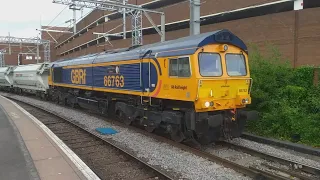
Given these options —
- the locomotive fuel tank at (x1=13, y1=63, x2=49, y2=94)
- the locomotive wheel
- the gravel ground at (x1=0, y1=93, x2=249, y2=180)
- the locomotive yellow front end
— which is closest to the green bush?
the locomotive yellow front end

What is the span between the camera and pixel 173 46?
9.26 metres

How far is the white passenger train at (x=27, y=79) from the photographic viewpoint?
2553 centimetres

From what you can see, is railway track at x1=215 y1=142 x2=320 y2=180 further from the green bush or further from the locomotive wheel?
the locomotive wheel

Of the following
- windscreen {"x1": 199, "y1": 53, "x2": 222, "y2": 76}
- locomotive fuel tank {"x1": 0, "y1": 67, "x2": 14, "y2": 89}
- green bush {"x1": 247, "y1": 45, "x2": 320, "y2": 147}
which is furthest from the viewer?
locomotive fuel tank {"x1": 0, "y1": 67, "x2": 14, "y2": 89}

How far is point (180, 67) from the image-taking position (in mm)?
8773

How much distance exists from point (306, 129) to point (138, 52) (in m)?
6.14

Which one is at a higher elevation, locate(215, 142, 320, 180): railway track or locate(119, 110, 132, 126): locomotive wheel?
locate(119, 110, 132, 126): locomotive wheel

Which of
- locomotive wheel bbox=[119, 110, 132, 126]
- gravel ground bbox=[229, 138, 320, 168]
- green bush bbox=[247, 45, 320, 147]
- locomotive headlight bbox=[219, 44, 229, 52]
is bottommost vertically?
gravel ground bbox=[229, 138, 320, 168]

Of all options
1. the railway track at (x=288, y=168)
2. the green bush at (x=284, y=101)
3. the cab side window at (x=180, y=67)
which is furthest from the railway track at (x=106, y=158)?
the green bush at (x=284, y=101)

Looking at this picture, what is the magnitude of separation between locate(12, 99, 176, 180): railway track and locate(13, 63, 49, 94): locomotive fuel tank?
14383 millimetres

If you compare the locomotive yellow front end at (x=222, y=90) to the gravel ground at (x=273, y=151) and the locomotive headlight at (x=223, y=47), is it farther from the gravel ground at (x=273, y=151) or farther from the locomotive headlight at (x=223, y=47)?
the gravel ground at (x=273, y=151)

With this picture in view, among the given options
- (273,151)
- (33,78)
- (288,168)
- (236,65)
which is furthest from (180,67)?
(33,78)

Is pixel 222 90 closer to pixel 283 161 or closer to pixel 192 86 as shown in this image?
pixel 192 86

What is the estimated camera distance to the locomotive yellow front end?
8.29 meters
